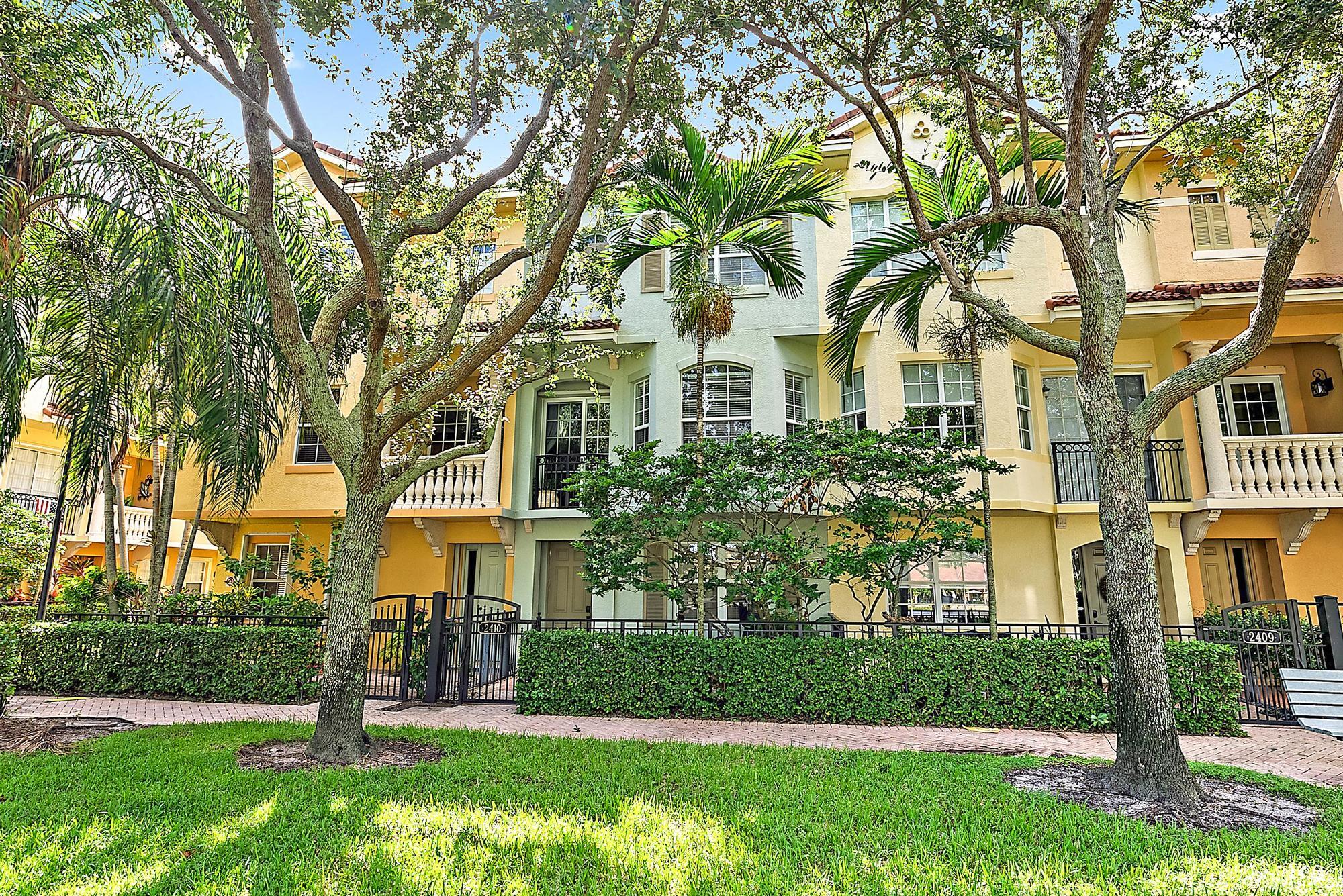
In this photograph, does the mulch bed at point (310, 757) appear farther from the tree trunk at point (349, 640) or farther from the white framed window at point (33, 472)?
the white framed window at point (33, 472)

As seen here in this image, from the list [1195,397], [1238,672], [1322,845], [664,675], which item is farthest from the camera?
[1195,397]

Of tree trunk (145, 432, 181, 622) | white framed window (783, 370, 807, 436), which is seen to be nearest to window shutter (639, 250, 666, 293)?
white framed window (783, 370, 807, 436)

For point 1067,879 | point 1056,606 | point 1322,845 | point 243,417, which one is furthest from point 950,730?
point 243,417

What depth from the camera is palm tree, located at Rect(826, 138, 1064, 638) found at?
1063 centimetres

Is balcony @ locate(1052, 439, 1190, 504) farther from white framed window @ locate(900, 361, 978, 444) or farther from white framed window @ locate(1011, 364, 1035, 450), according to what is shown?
white framed window @ locate(900, 361, 978, 444)

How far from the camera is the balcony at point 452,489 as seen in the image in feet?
49.4

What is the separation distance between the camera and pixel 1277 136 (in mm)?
9234

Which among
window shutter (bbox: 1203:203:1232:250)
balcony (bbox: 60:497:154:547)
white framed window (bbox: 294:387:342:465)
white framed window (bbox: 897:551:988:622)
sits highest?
window shutter (bbox: 1203:203:1232:250)

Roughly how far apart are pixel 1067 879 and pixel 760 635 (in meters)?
5.82

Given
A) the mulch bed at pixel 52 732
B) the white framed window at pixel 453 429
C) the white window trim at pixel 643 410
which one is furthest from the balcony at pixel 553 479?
the mulch bed at pixel 52 732

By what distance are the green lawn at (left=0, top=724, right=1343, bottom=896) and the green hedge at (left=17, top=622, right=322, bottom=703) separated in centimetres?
359

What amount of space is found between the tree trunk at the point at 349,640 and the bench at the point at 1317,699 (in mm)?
8703

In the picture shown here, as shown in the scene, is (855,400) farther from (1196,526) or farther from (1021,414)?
(1196,526)

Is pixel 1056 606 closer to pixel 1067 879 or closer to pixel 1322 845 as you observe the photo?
pixel 1322 845
